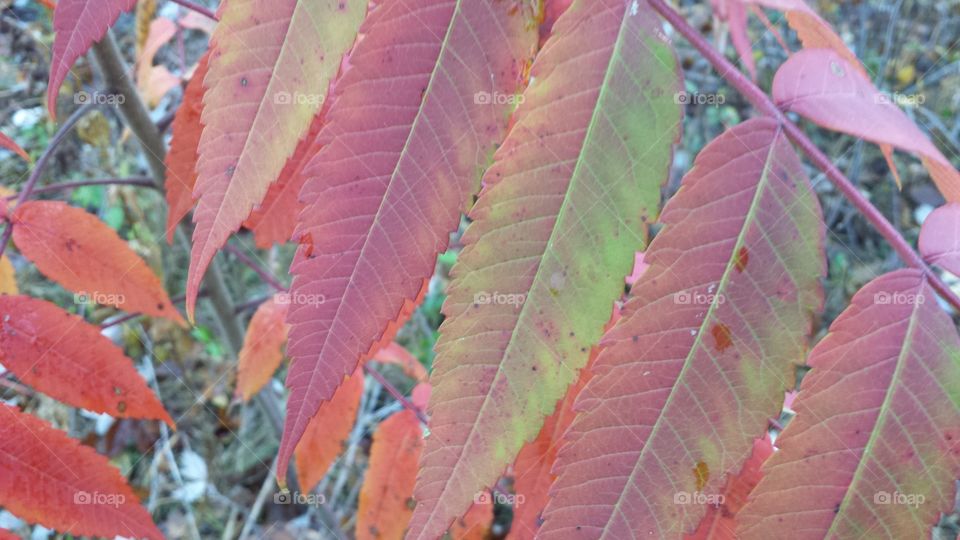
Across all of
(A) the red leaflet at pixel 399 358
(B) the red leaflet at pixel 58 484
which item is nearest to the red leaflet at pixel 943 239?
(B) the red leaflet at pixel 58 484

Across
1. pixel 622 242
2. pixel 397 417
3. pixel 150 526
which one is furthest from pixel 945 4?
pixel 150 526

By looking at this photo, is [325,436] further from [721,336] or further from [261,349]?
[721,336]

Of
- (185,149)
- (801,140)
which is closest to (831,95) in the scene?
(801,140)

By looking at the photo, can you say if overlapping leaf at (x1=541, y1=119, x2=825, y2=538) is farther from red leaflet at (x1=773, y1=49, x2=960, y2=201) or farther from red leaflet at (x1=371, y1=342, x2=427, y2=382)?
red leaflet at (x1=371, y1=342, x2=427, y2=382)

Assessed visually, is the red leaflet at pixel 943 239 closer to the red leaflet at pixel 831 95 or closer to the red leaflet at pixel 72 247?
the red leaflet at pixel 831 95

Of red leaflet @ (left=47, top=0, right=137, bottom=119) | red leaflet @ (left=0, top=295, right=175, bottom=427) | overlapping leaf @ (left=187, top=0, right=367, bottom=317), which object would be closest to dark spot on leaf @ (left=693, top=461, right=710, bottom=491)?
overlapping leaf @ (left=187, top=0, right=367, bottom=317)
